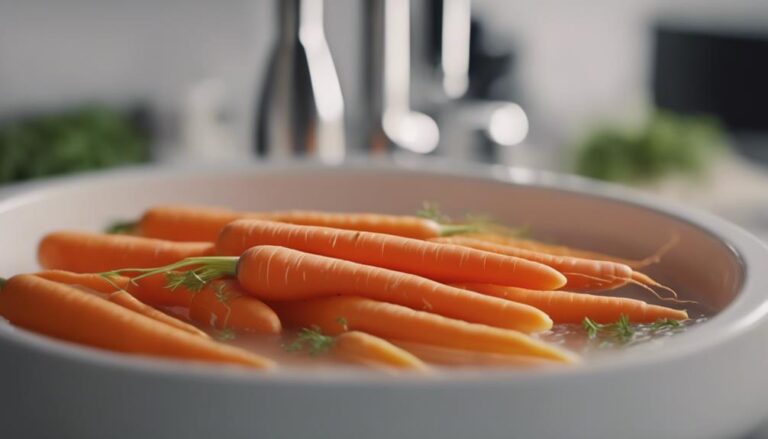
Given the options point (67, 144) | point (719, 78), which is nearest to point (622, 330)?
point (67, 144)

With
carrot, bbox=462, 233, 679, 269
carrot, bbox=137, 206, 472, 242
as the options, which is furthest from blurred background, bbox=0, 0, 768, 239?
carrot, bbox=462, 233, 679, 269

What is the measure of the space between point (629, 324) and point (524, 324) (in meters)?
0.11

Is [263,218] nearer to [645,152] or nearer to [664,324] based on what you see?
[664,324]

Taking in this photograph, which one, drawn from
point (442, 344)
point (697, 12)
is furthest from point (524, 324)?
point (697, 12)

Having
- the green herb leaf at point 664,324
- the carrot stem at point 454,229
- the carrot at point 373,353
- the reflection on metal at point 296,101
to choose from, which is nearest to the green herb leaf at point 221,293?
the carrot at point 373,353

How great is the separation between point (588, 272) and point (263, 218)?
0.31 m

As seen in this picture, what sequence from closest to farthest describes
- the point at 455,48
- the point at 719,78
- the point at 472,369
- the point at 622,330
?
the point at 472,369 → the point at 622,330 → the point at 455,48 → the point at 719,78

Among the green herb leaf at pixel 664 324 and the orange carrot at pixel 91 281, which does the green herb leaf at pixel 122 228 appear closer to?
the orange carrot at pixel 91 281

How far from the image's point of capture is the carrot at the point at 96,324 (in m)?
0.66

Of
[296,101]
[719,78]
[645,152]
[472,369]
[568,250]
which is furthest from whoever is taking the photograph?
[719,78]

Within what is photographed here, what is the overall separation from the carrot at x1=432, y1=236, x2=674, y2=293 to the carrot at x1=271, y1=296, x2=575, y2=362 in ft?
0.56

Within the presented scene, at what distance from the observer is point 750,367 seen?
2.09ft

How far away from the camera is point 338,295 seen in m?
0.79

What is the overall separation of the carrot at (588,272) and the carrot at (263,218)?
0.07 meters
